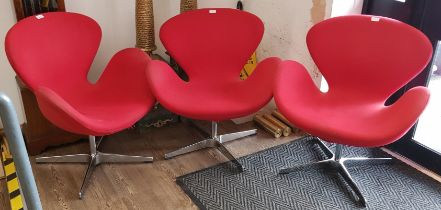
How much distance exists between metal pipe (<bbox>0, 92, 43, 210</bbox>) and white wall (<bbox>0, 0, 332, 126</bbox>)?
6.43 feet

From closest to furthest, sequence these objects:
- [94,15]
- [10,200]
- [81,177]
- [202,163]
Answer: [10,200] → [81,177] → [202,163] → [94,15]

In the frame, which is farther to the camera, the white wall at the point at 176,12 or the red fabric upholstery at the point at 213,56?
the white wall at the point at 176,12

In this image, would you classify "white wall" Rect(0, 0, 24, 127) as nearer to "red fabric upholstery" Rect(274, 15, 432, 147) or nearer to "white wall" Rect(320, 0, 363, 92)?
"red fabric upholstery" Rect(274, 15, 432, 147)

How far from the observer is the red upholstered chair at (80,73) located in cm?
231

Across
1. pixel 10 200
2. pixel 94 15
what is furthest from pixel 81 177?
pixel 94 15

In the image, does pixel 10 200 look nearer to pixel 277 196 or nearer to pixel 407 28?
pixel 277 196

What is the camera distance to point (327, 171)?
256 centimetres

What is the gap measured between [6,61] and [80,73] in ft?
1.73

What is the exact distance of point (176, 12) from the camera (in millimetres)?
3434

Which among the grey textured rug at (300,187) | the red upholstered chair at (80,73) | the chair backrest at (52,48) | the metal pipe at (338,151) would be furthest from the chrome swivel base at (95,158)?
the metal pipe at (338,151)

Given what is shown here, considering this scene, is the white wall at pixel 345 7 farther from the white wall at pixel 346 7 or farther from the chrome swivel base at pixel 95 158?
the chrome swivel base at pixel 95 158

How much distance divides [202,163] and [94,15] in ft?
4.47

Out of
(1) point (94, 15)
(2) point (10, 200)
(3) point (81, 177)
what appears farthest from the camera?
(1) point (94, 15)

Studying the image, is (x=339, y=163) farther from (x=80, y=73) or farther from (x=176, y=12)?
(x=176, y=12)
